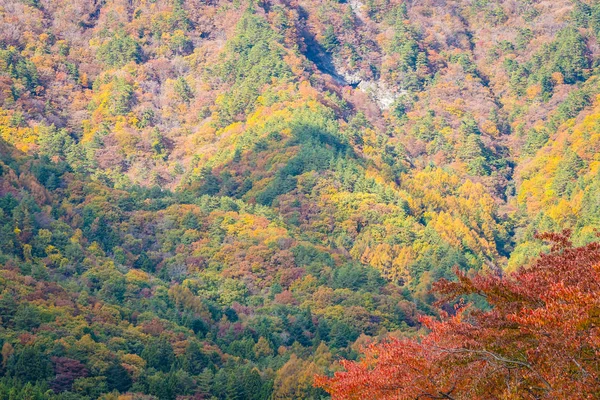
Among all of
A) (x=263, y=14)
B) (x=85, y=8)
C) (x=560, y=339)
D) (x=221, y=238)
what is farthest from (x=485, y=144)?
(x=560, y=339)

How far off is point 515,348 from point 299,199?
71.5 m

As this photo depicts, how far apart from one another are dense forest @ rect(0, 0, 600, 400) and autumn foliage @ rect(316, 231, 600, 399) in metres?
0.06

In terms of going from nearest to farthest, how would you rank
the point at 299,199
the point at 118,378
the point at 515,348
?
the point at 515,348 < the point at 118,378 < the point at 299,199

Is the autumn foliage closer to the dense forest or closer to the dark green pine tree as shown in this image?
the dense forest

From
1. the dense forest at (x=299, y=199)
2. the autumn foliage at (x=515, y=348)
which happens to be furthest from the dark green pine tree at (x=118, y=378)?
the autumn foliage at (x=515, y=348)

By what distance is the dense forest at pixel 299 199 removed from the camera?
23078 millimetres

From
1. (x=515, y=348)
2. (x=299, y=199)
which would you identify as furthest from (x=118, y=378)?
(x=299, y=199)

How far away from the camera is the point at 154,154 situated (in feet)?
353

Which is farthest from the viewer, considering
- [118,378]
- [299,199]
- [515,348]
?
[299,199]

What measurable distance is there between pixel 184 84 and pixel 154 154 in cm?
1529

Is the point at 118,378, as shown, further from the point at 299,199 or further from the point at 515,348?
the point at 299,199

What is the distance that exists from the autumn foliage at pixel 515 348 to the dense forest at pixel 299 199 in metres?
0.06

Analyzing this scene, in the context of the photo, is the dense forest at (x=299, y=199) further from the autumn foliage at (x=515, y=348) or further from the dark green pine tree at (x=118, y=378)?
the dark green pine tree at (x=118, y=378)

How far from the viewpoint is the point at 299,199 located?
9075cm
